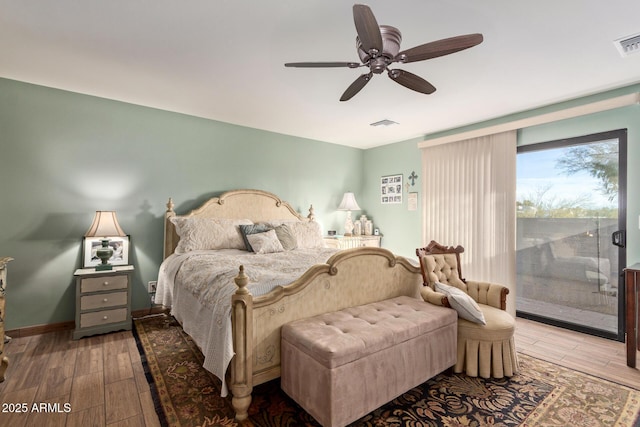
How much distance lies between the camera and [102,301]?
307cm

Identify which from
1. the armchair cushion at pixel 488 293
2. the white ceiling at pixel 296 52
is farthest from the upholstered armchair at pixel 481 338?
the white ceiling at pixel 296 52

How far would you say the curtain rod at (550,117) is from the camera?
2.88 m

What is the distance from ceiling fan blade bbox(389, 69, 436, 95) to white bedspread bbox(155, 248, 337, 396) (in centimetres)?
156

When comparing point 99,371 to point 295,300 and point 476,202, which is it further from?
point 476,202

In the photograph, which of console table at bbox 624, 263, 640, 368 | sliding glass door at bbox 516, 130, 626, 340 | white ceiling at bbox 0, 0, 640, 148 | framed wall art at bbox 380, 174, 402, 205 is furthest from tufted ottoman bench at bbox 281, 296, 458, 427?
framed wall art at bbox 380, 174, 402, 205

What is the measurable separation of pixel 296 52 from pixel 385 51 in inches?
32.7

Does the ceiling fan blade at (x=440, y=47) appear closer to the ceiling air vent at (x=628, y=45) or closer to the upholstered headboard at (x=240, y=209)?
the ceiling air vent at (x=628, y=45)

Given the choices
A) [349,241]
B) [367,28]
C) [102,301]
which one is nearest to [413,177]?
[349,241]

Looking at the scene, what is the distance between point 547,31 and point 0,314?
13.8 ft

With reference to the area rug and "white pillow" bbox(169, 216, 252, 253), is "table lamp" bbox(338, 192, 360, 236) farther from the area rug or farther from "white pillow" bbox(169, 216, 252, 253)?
the area rug

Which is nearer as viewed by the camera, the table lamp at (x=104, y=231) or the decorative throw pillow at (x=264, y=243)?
the table lamp at (x=104, y=231)

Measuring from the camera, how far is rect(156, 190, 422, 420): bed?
183 centimetres

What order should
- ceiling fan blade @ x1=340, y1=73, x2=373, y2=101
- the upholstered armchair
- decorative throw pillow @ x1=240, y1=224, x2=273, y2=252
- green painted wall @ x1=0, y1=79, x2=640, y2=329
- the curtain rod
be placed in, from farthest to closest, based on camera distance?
1. decorative throw pillow @ x1=240, y1=224, x2=273, y2=252
2. green painted wall @ x1=0, y1=79, x2=640, y2=329
3. the curtain rod
4. the upholstered armchair
5. ceiling fan blade @ x1=340, y1=73, x2=373, y2=101

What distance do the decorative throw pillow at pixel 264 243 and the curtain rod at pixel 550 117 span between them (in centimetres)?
274
